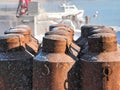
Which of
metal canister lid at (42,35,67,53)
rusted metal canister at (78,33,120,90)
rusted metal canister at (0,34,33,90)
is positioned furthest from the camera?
rusted metal canister at (0,34,33,90)

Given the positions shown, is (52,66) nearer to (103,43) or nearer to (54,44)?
(54,44)

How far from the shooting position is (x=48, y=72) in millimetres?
4156

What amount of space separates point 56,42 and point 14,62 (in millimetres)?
538

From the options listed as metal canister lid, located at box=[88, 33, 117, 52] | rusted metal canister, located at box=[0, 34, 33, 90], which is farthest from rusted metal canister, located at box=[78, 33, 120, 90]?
rusted metal canister, located at box=[0, 34, 33, 90]

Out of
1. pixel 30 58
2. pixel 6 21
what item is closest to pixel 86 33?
pixel 30 58

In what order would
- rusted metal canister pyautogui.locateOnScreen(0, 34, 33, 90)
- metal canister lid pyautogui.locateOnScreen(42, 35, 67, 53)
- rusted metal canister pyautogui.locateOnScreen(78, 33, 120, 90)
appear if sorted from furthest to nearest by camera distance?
rusted metal canister pyautogui.locateOnScreen(0, 34, 33, 90), metal canister lid pyautogui.locateOnScreen(42, 35, 67, 53), rusted metal canister pyautogui.locateOnScreen(78, 33, 120, 90)

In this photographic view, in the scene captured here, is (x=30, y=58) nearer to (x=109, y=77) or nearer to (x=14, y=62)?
(x=14, y=62)

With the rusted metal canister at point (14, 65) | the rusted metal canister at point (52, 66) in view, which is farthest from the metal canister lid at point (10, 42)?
the rusted metal canister at point (52, 66)

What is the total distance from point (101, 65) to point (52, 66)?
1.56ft

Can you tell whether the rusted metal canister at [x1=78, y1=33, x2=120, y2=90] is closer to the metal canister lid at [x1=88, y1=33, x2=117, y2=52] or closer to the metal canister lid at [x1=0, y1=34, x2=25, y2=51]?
the metal canister lid at [x1=88, y1=33, x2=117, y2=52]

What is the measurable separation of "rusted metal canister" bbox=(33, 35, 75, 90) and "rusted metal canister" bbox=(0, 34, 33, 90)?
0.19 metres

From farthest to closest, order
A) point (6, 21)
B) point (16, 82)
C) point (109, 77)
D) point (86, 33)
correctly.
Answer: point (6, 21)
point (86, 33)
point (16, 82)
point (109, 77)

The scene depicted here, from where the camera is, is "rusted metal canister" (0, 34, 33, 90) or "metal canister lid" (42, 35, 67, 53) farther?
"rusted metal canister" (0, 34, 33, 90)

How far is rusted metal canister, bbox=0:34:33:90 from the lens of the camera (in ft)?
14.4
